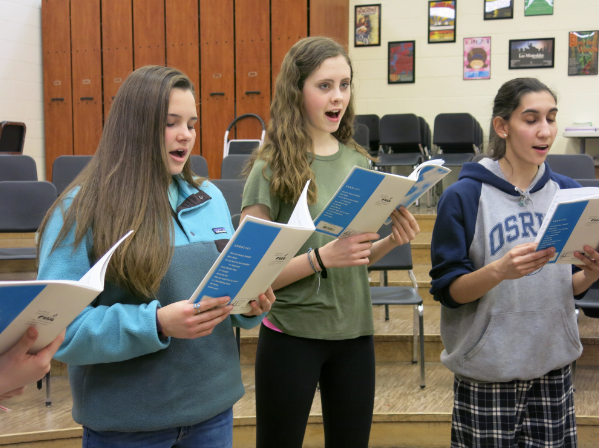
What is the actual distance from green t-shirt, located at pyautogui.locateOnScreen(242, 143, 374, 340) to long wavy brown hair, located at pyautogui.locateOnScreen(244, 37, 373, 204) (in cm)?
3

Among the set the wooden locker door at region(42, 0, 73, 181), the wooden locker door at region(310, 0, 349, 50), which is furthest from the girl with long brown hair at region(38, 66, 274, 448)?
the wooden locker door at region(42, 0, 73, 181)

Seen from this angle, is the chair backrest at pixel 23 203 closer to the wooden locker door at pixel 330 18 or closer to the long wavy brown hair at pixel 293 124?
the long wavy brown hair at pixel 293 124

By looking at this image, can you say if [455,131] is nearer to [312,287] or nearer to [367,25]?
[367,25]

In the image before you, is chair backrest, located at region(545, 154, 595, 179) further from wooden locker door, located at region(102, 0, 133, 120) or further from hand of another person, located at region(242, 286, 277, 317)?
wooden locker door, located at region(102, 0, 133, 120)

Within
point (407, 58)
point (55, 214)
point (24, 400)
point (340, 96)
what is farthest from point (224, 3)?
point (55, 214)

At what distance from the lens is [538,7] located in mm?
6203

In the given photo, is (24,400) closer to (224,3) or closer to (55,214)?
(55,214)

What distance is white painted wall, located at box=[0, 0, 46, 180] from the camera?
263 inches

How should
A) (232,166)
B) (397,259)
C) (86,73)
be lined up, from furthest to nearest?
(86,73), (232,166), (397,259)

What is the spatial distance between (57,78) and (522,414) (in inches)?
273

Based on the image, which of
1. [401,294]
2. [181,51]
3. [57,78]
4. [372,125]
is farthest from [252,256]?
[57,78]

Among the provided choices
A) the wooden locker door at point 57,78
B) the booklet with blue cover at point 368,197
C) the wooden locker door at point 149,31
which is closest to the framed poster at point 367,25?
the wooden locker door at point 149,31

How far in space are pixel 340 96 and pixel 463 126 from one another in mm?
4614

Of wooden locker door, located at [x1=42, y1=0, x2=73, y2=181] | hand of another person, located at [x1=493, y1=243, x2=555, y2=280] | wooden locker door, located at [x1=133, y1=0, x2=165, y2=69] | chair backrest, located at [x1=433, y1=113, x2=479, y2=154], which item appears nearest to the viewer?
hand of another person, located at [x1=493, y1=243, x2=555, y2=280]
